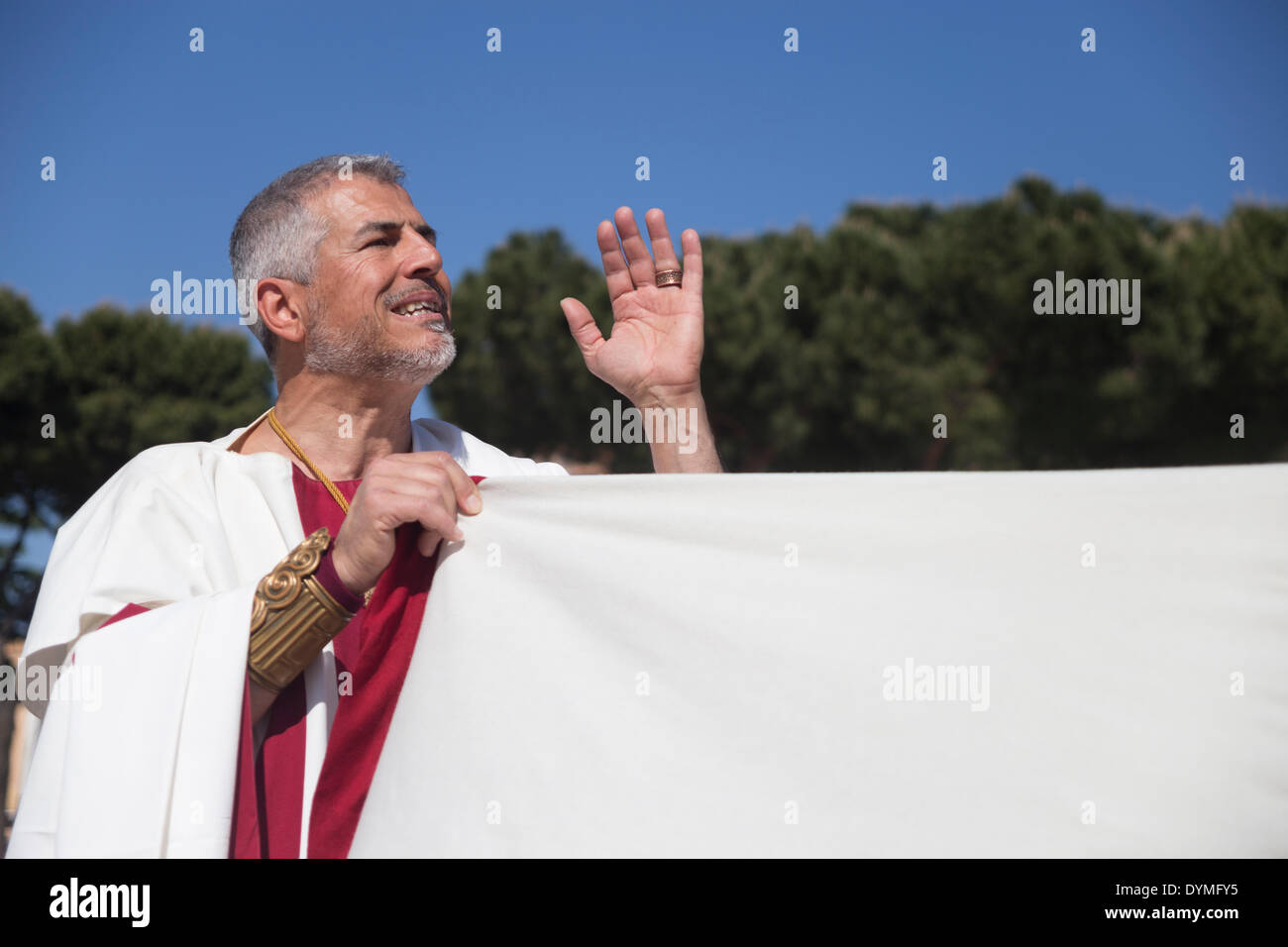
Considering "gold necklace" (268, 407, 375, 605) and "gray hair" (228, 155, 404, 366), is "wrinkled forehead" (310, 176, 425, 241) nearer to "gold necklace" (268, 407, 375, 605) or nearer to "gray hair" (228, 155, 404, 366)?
"gray hair" (228, 155, 404, 366)

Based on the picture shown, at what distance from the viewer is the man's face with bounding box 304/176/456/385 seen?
2.48 metres

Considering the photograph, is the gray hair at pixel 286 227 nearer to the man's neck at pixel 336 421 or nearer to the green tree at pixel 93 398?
the man's neck at pixel 336 421

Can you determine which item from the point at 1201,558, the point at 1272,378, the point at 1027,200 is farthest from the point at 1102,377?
the point at 1201,558

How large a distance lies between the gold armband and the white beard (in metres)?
0.70

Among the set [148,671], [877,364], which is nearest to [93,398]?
[877,364]

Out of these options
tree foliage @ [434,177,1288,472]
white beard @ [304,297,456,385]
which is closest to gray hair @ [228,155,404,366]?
white beard @ [304,297,456,385]

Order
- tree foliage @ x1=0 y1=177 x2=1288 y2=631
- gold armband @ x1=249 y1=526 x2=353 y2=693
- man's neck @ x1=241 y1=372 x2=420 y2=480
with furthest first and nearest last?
tree foliage @ x1=0 y1=177 x2=1288 y2=631
man's neck @ x1=241 y1=372 x2=420 y2=480
gold armband @ x1=249 y1=526 x2=353 y2=693

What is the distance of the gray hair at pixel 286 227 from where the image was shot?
2.61 meters

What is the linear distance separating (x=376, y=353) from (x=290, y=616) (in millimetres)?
791

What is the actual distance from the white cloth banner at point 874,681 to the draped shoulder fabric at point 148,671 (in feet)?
1.00

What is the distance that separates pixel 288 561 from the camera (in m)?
1.90

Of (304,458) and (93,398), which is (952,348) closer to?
(93,398)

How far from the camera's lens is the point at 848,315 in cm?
1404
